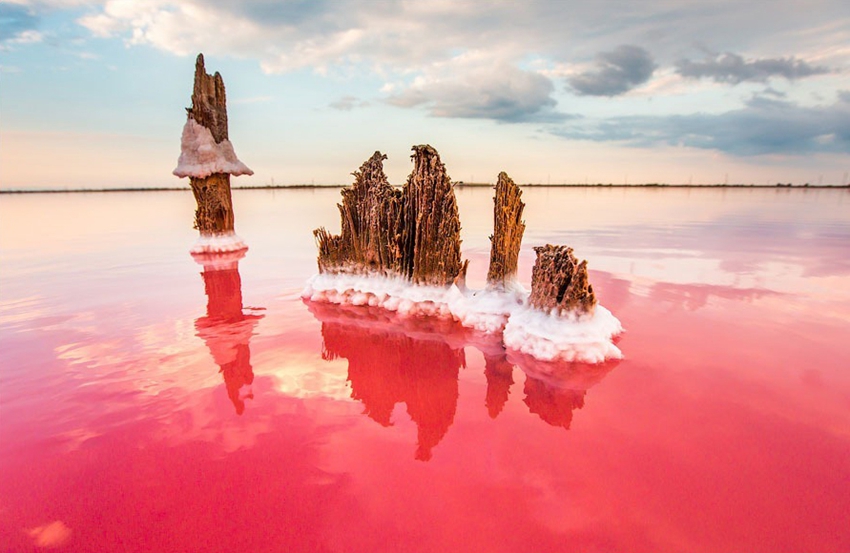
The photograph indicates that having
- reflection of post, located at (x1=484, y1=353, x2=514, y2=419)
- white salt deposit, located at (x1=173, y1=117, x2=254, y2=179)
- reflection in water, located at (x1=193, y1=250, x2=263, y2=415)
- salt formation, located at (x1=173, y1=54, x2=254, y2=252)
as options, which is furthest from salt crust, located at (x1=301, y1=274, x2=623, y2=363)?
white salt deposit, located at (x1=173, y1=117, x2=254, y2=179)

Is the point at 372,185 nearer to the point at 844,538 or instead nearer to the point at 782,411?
the point at 782,411

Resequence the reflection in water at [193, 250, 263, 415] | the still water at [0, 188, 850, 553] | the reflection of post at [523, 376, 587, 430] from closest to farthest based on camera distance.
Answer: the still water at [0, 188, 850, 553] → the reflection of post at [523, 376, 587, 430] → the reflection in water at [193, 250, 263, 415]

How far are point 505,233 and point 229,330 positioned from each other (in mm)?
5956

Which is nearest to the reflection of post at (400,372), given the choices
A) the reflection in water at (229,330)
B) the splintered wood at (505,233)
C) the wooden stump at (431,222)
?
the reflection in water at (229,330)

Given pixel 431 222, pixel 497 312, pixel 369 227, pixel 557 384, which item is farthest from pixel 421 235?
pixel 557 384

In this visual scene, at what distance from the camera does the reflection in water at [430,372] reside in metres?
4.77

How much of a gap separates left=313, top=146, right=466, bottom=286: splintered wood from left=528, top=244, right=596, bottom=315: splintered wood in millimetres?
2191

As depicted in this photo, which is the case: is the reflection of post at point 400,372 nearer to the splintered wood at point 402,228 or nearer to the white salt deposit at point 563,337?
the white salt deposit at point 563,337

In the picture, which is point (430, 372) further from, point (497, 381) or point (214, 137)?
point (214, 137)

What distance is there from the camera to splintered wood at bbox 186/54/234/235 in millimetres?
15977

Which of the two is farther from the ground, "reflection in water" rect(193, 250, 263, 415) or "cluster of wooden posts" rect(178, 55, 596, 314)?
"cluster of wooden posts" rect(178, 55, 596, 314)

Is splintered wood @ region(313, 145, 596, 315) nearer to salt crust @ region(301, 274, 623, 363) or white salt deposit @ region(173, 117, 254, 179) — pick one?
salt crust @ region(301, 274, 623, 363)

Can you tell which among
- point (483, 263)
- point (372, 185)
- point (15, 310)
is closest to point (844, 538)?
point (372, 185)

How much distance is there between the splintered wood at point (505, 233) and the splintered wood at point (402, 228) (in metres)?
0.84
